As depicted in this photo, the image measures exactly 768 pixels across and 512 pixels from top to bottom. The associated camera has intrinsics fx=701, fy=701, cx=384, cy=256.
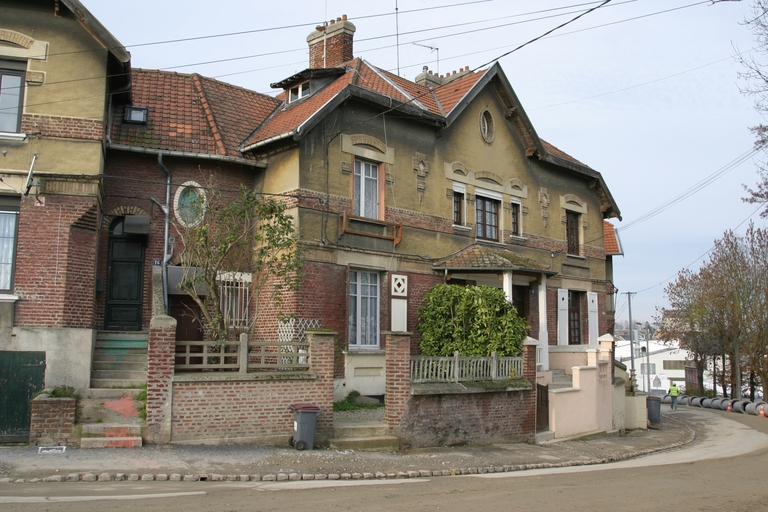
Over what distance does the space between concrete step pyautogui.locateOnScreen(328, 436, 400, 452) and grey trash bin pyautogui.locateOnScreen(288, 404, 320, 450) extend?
0.58 metres

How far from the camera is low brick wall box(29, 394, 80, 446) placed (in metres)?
11.4

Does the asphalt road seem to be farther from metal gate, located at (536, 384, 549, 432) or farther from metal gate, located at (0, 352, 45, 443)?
metal gate, located at (536, 384, 549, 432)

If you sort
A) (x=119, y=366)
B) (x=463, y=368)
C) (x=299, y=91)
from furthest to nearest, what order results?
1. (x=299, y=91)
2. (x=463, y=368)
3. (x=119, y=366)

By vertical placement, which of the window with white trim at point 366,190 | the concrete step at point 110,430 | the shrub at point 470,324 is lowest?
the concrete step at point 110,430

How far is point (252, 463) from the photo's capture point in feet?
36.6

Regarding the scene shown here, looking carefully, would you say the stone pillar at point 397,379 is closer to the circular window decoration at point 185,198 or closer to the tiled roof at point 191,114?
the circular window decoration at point 185,198

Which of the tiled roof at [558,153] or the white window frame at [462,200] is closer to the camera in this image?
the white window frame at [462,200]

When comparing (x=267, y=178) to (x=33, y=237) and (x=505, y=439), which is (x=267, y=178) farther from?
(x=505, y=439)

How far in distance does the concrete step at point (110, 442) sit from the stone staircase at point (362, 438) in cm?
345

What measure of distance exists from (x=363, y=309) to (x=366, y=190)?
2987 mm

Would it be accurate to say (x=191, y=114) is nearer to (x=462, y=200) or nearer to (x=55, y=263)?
(x=55, y=263)

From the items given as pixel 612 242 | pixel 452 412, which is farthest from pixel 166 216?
pixel 612 242

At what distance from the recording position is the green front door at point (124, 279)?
1581 centimetres

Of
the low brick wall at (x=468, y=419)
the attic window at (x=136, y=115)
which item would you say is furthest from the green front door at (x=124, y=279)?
the low brick wall at (x=468, y=419)
